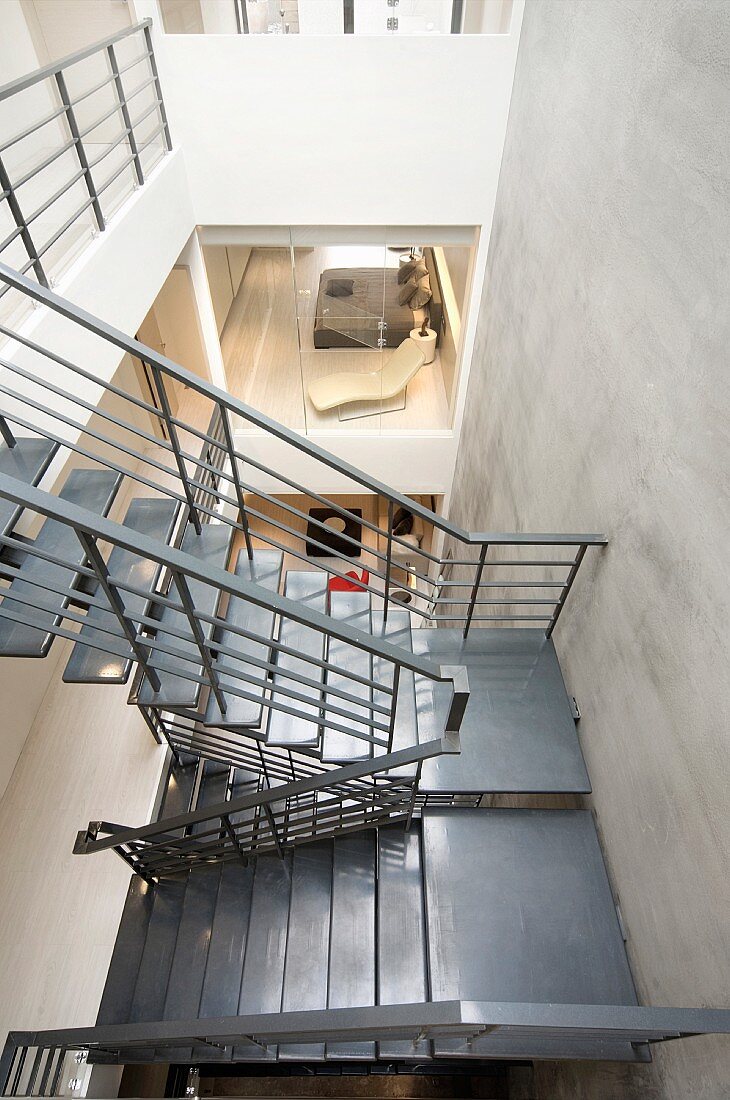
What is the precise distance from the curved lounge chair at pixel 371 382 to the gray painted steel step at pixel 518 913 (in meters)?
3.86

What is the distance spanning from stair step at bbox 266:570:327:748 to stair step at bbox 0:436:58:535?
3.53 feet

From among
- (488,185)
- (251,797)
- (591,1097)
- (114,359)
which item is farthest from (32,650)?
(488,185)

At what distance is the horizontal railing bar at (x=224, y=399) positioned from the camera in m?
1.96

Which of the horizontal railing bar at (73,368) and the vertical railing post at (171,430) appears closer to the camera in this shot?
the horizontal railing bar at (73,368)

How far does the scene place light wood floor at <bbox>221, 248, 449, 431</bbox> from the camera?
504 cm

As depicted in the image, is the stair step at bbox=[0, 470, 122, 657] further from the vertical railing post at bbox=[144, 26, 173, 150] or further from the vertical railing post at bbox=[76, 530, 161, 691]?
the vertical railing post at bbox=[144, 26, 173, 150]

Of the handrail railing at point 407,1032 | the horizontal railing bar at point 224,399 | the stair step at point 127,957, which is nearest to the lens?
the handrail railing at point 407,1032

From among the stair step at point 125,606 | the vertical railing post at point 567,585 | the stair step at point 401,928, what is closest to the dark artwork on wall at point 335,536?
the vertical railing post at point 567,585

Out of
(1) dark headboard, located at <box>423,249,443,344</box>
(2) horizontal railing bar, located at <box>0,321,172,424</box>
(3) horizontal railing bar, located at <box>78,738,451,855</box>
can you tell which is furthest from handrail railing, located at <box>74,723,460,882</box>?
(1) dark headboard, located at <box>423,249,443,344</box>

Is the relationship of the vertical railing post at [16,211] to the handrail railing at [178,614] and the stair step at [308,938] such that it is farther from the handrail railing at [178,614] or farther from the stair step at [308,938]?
the stair step at [308,938]

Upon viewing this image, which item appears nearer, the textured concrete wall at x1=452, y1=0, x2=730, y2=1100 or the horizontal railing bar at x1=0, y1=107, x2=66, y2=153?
the textured concrete wall at x1=452, y1=0, x2=730, y2=1100

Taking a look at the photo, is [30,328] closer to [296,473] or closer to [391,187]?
[391,187]

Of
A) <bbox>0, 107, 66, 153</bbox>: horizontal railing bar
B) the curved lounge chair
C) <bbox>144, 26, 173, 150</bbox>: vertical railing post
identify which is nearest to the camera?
<bbox>0, 107, 66, 153</bbox>: horizontal railing bar

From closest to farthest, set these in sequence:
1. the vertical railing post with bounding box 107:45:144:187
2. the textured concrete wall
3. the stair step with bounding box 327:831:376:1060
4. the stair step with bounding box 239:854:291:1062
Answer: the textured concrete wall → the stair step with bounding box 327:831:376:1060 → the stair step with bounding box 239:854:291:1062 → the vertical railing post with bounding box 107:45:144:187
